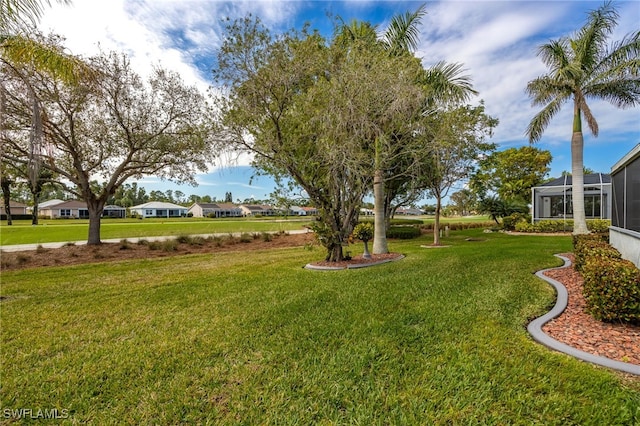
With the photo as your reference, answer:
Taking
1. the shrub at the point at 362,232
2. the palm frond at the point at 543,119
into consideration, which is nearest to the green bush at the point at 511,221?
the palm frond at the point at 543,119

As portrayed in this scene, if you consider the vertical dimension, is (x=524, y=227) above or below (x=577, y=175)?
below

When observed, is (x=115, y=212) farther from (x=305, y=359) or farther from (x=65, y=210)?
(x=305, y=359)

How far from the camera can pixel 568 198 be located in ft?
67.5

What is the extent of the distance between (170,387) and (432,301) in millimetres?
3787

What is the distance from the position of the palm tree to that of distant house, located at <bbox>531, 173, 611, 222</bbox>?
7200 mm

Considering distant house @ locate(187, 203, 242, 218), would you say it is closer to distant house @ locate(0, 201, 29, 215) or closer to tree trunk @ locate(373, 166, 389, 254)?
distant house @ locate(0, 201, 29, 215)

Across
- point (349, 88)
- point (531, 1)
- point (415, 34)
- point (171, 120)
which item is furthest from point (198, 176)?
point (531, 1)

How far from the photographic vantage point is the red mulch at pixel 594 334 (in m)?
2.97

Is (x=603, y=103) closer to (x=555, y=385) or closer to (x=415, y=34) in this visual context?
(x=415, y=34)

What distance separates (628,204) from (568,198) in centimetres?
1861

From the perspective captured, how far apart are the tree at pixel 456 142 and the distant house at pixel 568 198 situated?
9.34 metres

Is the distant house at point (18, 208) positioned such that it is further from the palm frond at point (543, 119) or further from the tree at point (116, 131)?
the palm frond at point (543, 119)

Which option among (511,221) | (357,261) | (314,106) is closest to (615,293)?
(357,261)

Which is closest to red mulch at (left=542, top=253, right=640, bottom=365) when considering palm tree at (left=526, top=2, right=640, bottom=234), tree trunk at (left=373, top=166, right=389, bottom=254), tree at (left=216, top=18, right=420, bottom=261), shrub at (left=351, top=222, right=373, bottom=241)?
tree at (left=216, top=18, right=420, bottom=261)
